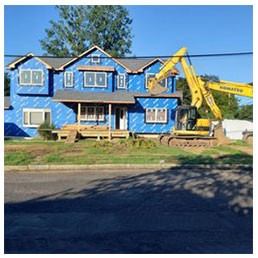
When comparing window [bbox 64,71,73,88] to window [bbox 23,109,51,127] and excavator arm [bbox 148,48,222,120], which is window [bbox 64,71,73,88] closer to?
window [bbox 23,109,51,127]

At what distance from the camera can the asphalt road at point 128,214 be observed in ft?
14.5

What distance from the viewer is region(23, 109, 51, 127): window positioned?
1046 inches

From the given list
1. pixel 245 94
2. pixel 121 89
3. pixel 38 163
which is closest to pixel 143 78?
pixel 121 89

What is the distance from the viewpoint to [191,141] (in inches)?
790

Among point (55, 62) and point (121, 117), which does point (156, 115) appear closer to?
point (121, 117)

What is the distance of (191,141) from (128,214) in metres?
14.8

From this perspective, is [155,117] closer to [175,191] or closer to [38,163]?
[38,163]

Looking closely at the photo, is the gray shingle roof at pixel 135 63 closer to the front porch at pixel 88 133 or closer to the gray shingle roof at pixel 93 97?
the gray shingle roof at pixel 93 97

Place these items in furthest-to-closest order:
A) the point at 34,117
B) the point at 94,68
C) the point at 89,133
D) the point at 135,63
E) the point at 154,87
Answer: the point at 135,63 < the point at 34,117 < the point at 94,68 < the point at 89,133 < the point at 154,87

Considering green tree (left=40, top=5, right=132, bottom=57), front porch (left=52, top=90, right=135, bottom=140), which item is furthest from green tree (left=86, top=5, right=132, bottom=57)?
front porch (left=52, top=90, right=135, bottom=140)

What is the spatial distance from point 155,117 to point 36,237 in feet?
75.4

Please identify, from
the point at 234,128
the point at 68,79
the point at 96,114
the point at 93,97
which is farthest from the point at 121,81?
the point at 234,128

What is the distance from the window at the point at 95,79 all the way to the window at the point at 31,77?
3723 millimetres
